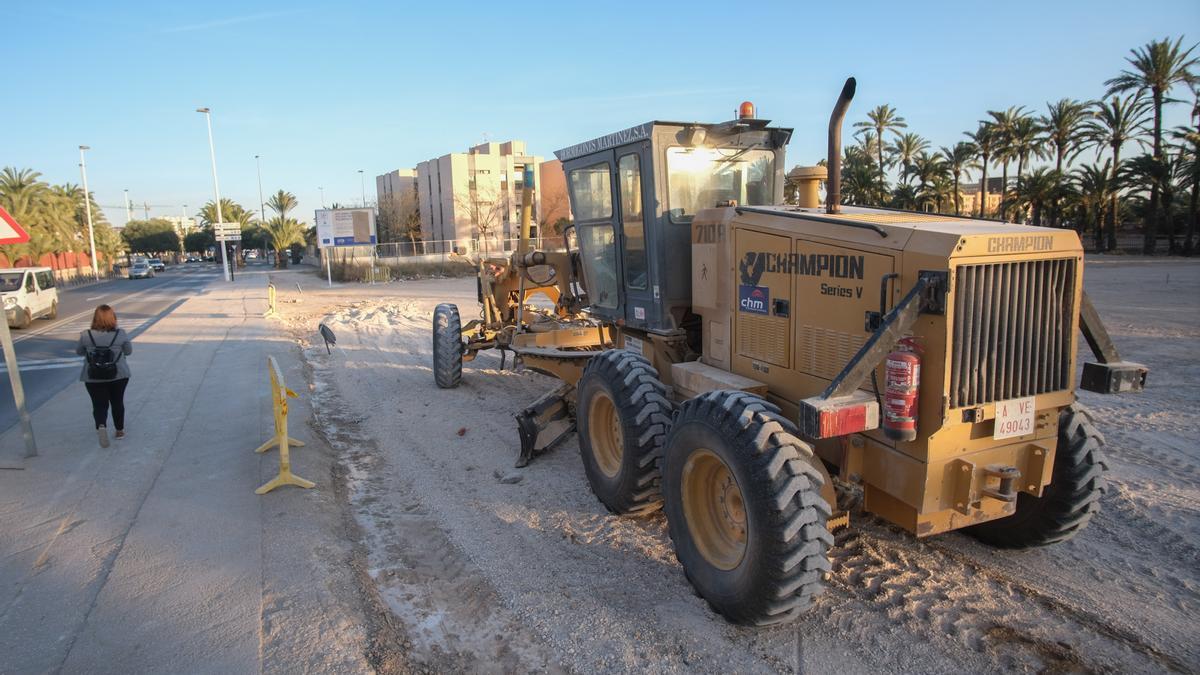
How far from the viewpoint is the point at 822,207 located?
501 centimetres

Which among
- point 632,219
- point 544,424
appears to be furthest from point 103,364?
point 632,219

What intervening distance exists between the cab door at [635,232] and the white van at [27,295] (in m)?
19.2

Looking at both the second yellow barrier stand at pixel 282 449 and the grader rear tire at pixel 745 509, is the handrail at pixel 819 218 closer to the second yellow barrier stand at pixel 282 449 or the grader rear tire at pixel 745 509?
the grader rear tire at pixel 745 509

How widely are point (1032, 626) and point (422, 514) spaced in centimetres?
412

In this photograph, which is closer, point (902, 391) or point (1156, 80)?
point (902, 391)

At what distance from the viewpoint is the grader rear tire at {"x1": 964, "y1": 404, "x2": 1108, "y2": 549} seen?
164 inches

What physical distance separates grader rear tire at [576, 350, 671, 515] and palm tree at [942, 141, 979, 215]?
48.0m

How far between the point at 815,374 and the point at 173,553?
4.37m

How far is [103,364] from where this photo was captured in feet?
23.4

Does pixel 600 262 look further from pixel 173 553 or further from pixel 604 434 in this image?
pixel 173 553

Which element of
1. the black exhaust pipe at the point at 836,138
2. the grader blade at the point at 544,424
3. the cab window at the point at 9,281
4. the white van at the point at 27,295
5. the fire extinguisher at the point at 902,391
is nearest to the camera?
the fire extinguisher at the point at 902,391

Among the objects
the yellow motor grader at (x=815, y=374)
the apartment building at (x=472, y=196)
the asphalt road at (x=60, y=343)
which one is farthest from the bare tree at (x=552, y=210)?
the yellow motor grader at (x=815, y=374)

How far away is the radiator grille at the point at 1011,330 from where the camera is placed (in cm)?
350

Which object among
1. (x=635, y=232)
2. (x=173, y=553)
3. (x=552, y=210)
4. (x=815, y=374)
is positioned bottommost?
(x=173, y=553)
